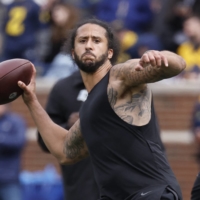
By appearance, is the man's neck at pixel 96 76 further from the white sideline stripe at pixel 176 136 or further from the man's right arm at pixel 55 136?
the white sideline stripe at pixel 176 136

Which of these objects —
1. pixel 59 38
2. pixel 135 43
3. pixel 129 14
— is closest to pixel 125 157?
pixel 135 43

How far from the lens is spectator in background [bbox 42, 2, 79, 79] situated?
11086 mm

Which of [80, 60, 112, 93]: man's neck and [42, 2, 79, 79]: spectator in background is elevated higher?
[80, 60, 112, 93]: man's neck

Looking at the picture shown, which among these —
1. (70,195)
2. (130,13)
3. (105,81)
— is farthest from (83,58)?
(130,13)

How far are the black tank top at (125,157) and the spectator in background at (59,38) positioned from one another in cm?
550

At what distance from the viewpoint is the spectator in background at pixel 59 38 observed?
11086 millimetres

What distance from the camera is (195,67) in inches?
413

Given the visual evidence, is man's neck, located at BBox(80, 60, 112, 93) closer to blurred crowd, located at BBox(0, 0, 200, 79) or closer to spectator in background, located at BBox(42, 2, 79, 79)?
blurred crowd, located at BBox(0, 0, 200, 79)

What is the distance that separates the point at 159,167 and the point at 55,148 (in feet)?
3.03

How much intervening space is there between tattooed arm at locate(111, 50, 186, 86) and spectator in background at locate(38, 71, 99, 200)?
145cm

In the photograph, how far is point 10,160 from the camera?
365 inches

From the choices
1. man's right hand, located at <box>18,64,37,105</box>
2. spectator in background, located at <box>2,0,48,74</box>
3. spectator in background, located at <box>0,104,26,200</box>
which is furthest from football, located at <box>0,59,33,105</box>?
spectator in background, located at <box>2,0,48,74</box>

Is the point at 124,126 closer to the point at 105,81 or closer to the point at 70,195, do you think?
the point at 105,81

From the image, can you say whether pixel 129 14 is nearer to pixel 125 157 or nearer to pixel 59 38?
pixel 59 38
